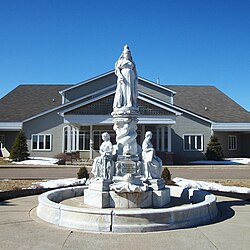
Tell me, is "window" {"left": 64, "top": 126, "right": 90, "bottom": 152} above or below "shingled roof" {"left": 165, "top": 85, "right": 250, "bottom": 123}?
below

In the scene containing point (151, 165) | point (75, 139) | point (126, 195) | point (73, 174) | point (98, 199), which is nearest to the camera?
point (126, 195)

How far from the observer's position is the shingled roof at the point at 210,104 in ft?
113

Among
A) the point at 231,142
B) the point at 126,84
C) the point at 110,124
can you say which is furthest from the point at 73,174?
the point at 231,142

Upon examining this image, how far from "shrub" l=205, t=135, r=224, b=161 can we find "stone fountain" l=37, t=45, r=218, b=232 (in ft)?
71.5

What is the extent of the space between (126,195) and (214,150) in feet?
81.0

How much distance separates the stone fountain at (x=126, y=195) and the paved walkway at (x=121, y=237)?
0.80ft

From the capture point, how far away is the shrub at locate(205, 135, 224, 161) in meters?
30.7

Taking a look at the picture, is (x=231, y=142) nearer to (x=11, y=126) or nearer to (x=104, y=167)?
(x=11, y=126)

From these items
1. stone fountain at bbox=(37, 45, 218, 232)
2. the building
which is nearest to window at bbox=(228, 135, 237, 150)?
the building

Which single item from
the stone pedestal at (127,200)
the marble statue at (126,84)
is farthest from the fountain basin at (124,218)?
the marble statue at (126,84)

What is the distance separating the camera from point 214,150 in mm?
30734

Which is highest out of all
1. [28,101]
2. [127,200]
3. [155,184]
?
[28,101]

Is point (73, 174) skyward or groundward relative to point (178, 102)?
groundward

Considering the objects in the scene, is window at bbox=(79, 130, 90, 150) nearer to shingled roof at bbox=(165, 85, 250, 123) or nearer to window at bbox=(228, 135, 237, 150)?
shingled roof at bbox=(165, 85, 250, 123)
